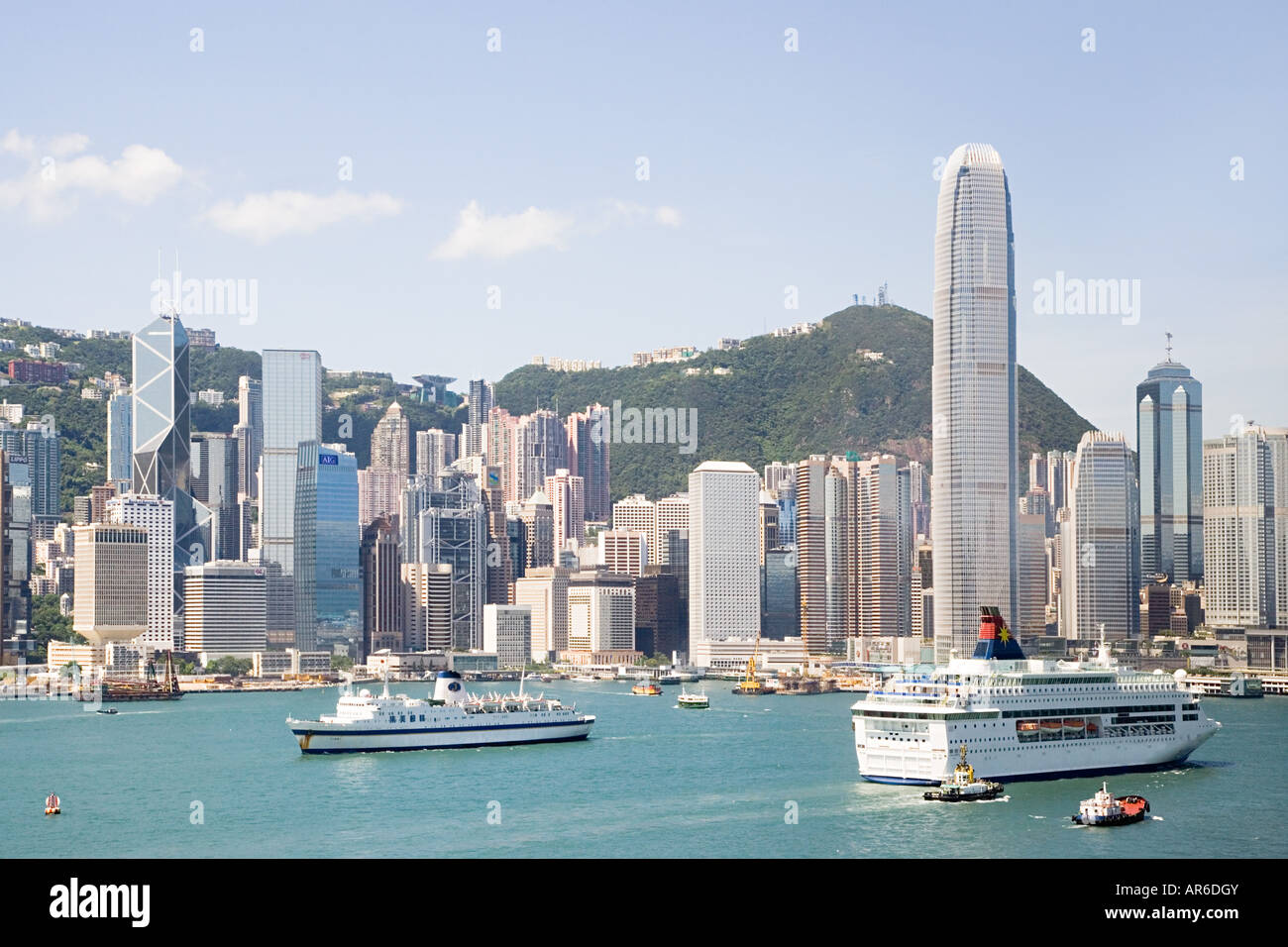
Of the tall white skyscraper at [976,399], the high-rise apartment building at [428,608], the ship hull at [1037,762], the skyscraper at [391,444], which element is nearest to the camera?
the ship hull at [1037,762]

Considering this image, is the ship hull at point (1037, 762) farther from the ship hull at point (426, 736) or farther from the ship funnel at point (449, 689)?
the ship funnel at point (449, 689)

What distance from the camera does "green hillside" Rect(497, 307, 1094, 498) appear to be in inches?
5054

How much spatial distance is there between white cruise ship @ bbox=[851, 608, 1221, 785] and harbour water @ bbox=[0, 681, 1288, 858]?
64 cm

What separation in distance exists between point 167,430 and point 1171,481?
76.5m

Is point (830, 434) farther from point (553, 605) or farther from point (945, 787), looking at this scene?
point (945, 787)

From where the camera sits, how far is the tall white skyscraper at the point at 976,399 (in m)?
93.1

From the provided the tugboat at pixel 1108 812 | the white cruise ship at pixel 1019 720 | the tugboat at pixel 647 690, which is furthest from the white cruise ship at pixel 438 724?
the tugboat at pixel 647 690

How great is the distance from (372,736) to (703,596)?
72811mm

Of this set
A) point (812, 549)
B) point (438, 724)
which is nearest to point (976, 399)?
point (812, 549)

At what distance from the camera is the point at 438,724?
46312mm

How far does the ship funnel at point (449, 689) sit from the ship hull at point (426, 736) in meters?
1.54

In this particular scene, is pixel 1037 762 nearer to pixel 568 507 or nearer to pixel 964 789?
pixel 964 789
